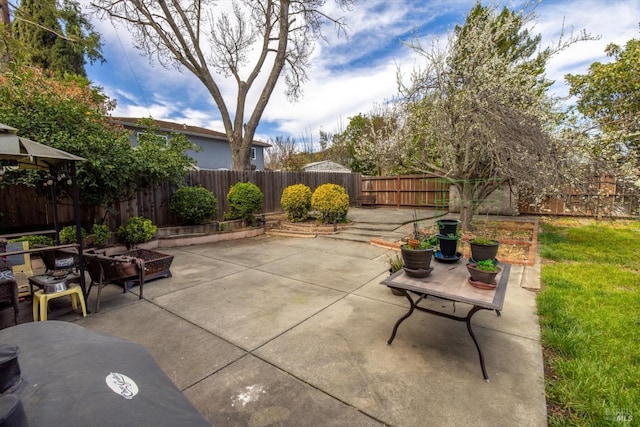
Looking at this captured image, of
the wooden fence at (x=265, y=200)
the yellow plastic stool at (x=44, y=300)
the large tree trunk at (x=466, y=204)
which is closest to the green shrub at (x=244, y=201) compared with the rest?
the wooden fence at (x=265, y=200)

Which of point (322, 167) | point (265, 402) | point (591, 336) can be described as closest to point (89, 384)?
point (265, 402)

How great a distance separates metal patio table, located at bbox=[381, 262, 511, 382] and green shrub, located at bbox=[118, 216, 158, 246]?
5.88 metres

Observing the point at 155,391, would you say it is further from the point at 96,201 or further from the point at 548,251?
the point at 548,251

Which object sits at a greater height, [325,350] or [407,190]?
[407,190]

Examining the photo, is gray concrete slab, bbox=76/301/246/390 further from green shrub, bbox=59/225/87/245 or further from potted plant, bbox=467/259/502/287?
green shrub, bbox=59/225/87/245

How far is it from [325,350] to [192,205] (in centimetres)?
611

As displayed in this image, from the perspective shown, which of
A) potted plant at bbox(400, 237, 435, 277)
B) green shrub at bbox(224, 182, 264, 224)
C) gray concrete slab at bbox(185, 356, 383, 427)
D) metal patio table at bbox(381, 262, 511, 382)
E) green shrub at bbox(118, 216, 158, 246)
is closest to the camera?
gray concrete slab at bbox(185, 356, 383, 427)

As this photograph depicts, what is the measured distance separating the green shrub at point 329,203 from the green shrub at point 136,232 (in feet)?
14.4

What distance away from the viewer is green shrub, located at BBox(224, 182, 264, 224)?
27.4 feet

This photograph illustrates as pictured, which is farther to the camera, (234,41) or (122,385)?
(234,41)

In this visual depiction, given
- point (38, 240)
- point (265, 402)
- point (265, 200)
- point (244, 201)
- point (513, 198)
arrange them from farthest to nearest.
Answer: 1. point (265, 200)
2. point (513, 198)
3. point (244, 201)
4. point (38, 240)
5. point (265, 402)

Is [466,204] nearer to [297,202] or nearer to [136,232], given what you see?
[297,202]

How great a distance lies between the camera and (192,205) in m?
7.43

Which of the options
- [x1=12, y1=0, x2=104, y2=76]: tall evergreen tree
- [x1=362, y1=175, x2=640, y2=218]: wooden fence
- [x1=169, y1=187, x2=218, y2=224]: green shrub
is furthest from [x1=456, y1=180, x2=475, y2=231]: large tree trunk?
[x1=12, y1=0, x2=104, y2=76]: tall evergreen tree
